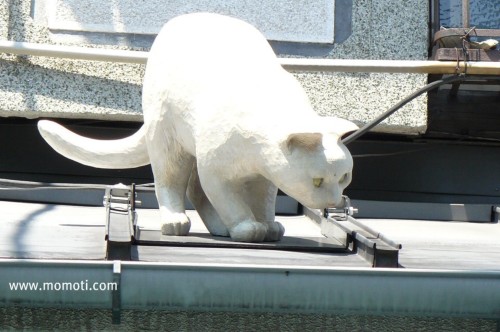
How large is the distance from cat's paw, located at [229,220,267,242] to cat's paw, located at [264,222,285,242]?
39mm

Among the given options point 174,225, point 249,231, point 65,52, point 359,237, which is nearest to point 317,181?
point 359,237

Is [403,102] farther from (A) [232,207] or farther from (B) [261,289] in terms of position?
(B) [261,289]

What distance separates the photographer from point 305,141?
244cm

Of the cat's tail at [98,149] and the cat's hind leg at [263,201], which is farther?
the cat's tail at [98,149]

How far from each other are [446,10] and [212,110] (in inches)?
84.5

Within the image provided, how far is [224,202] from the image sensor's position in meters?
2.70

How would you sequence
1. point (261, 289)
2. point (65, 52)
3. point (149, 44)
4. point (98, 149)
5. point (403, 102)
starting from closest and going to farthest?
point (261, 289) → point (98, 149) → point (403, 102) → point (65, 52) → point (149, 44)

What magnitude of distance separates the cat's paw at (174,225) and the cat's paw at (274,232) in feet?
0.79

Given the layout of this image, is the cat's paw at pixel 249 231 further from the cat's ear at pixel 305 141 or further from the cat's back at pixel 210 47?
the cat's back at pixel 210 47

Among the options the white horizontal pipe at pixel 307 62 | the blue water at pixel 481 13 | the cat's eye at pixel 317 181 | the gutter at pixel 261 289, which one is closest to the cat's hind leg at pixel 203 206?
the cat's eye at pixel 317 181

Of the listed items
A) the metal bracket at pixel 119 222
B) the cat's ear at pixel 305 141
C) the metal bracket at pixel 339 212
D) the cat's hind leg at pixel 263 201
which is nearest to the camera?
the metal bracket at pixel 119 222

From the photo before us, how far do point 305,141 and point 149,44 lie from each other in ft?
6.73

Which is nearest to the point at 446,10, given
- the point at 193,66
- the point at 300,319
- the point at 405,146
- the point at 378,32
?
the point at 378,32

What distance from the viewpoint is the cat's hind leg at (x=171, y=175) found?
285 centimetres
